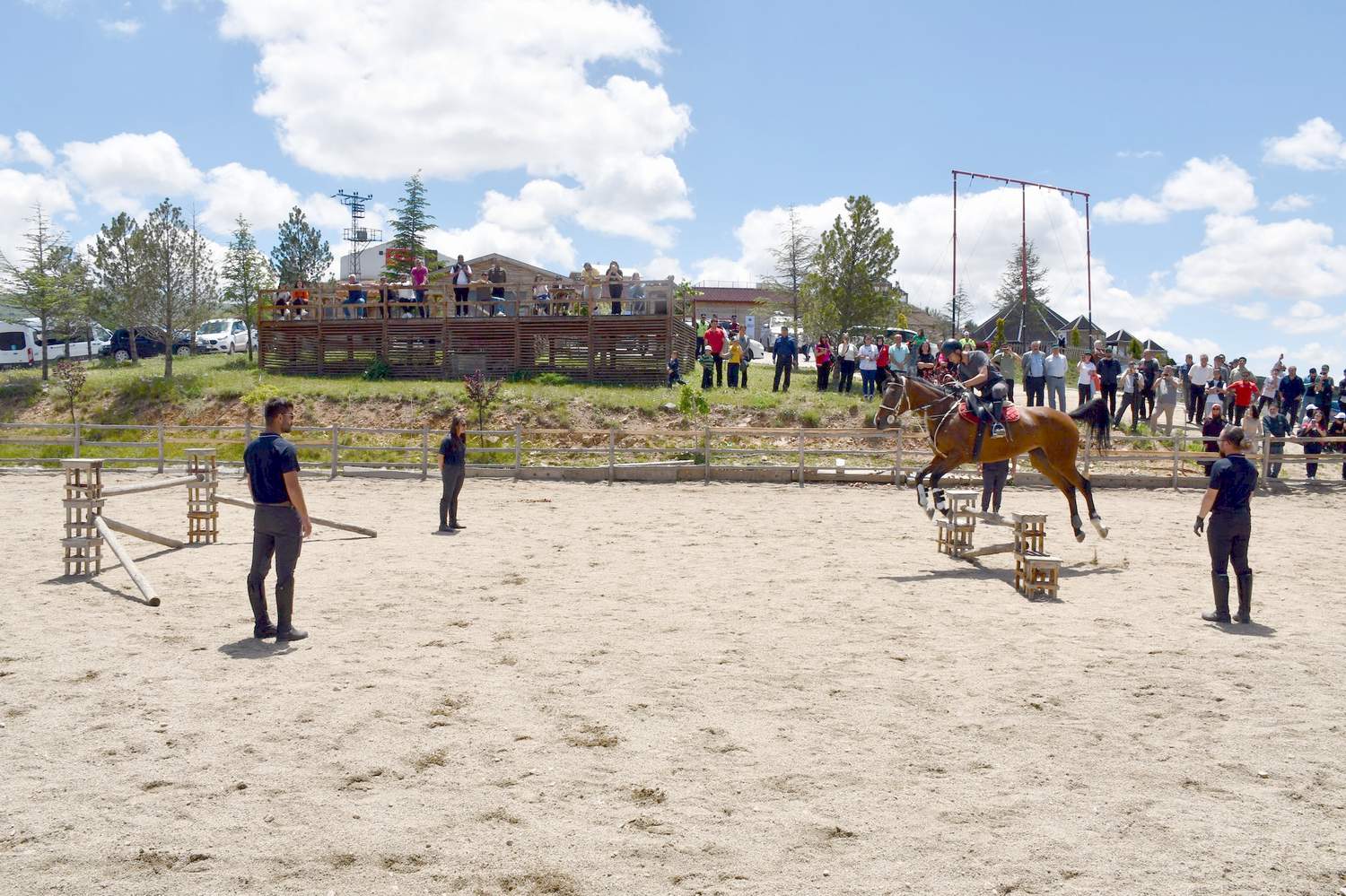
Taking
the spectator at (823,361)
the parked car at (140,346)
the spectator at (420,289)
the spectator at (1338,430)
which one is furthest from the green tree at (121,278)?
the spectator at (1338,430)

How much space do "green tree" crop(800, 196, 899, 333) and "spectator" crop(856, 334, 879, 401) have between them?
750 cm

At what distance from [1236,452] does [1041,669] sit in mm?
3234

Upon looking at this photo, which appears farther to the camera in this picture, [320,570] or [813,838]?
[320,570]

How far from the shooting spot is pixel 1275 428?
21234mm

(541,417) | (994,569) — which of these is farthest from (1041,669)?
(541,417)

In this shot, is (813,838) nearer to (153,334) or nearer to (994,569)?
(994,569)

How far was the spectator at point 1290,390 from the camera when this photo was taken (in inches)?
880

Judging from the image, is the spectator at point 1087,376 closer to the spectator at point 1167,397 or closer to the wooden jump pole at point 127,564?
the spectator at point 1167,397

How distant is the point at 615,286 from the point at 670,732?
21.8m

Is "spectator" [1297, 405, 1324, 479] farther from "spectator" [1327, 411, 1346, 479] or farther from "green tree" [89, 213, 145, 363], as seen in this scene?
"green tree" [89, 213, 145, 363]

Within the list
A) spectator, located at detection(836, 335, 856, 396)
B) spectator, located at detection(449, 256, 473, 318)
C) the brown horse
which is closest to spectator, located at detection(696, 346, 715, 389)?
spectator, located at detection(836, 335, 856, 396)

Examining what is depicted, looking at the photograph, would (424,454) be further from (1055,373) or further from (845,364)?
(1055,373)

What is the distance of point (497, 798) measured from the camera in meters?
5.27

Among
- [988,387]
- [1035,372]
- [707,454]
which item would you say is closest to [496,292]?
[707,454]
